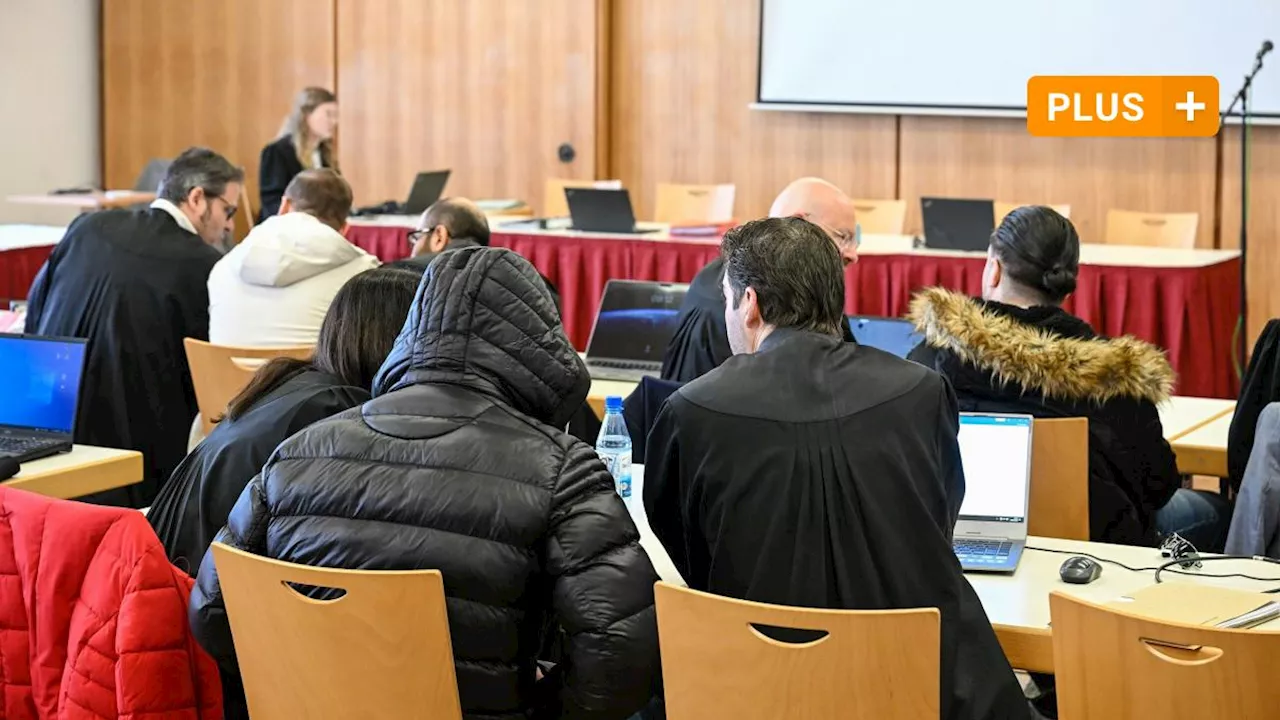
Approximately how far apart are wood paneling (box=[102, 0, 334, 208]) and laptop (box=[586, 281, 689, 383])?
547cm

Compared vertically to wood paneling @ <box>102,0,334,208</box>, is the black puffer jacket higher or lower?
lower

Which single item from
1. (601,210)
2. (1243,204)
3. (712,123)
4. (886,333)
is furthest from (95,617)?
(712,123)

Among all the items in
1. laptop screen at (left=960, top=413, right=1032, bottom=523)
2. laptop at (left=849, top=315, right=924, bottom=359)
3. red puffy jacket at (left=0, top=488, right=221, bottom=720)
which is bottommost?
red puffy jacket at (left=0, top=488, right=221, bottom=720)

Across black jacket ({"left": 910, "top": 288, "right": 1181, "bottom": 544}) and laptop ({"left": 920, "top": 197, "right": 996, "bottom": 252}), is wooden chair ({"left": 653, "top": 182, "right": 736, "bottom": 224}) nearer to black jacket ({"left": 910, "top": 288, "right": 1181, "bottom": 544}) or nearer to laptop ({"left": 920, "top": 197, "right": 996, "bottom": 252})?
laptop ({"left": 920, "top": 197, "right": 996, "bottom": 252})

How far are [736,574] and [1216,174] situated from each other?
255 inches

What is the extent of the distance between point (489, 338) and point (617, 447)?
1.19 metres

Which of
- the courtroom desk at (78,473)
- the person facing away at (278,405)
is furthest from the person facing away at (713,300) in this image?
the courtroom desk at (78,473)

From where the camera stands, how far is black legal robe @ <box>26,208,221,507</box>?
4797 millimetres

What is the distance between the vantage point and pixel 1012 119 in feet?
28.0

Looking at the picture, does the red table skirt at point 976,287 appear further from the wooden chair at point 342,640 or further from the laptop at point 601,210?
the wooden chair at point 342,640

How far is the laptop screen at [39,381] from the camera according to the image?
12.0 ft

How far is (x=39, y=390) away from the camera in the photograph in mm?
3695

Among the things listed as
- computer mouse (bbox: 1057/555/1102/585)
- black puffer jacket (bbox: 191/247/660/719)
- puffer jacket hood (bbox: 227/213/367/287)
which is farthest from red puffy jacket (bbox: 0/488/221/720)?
puffer jacket hood (bbox: 227/213/367/287)

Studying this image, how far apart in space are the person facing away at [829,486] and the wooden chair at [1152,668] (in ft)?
0.56
